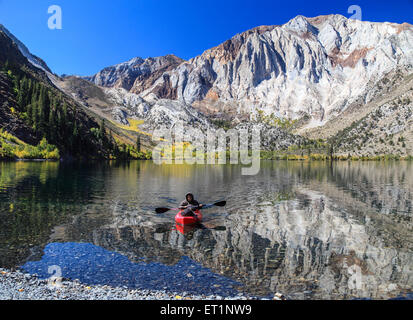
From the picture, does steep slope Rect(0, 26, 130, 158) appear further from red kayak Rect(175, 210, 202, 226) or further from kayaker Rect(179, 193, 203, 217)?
red kayak Rect(175, 210, 202, 226)

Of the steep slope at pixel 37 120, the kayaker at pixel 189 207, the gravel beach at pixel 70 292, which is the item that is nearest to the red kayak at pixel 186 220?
the kayaker at pixel 189 207

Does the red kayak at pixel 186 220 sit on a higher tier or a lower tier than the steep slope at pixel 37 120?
lower

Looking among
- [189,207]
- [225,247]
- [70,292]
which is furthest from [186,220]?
[70,292]

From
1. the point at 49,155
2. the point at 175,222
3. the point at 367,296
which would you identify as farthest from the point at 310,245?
the point at 49,155

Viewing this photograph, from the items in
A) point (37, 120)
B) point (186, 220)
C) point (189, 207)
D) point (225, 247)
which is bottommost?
point (225, 247)

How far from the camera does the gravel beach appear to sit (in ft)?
47.0

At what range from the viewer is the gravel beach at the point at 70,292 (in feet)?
47.0

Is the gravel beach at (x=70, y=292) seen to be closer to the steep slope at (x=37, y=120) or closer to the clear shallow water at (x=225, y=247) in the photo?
the clear shallow water at (x=225, y=247)

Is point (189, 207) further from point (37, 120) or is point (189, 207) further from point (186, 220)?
point (37, 120)

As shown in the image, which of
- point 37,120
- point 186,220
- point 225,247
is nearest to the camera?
point 225,247

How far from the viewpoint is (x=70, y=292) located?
15016 millimetres

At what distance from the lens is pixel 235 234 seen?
2783 centimetres

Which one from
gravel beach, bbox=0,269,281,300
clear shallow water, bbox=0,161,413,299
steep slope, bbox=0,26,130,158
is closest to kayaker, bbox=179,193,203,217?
clear shallow water, bbox=0,161,413,299

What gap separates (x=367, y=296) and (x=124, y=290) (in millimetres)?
12892
